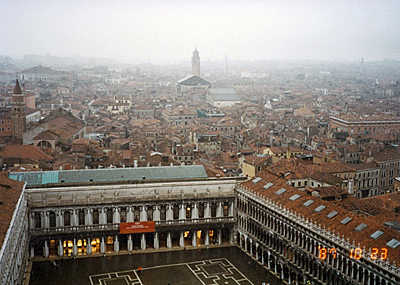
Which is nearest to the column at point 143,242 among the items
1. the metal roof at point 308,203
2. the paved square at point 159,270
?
the paved square at point 159,270

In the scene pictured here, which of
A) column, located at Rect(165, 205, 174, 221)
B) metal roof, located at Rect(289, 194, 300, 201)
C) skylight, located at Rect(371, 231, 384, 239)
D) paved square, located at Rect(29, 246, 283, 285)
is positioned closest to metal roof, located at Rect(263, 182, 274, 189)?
metal roof, located at Rect(289, 194, 300, 201)

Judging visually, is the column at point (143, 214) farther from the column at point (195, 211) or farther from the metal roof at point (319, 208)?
the metal roof at point (319, 208)

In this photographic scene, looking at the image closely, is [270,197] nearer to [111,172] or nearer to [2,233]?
[111,172]

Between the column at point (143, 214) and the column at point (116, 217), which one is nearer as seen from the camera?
the column at point (116, 217)

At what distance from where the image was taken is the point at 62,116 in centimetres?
8962

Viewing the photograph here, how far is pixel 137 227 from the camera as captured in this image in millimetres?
45344

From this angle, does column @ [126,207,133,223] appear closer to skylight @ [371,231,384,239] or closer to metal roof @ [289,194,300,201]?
metal roof @ [289,194,300,201]

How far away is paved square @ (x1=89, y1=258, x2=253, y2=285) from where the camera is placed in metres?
39.9

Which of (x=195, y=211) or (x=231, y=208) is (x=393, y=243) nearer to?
(x=231, y=208)

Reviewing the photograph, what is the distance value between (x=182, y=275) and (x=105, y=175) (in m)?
11.6

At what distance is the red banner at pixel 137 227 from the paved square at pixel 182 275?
155 inches

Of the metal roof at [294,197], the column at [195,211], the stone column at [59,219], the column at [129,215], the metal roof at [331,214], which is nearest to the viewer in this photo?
the metal roof at [331,214]

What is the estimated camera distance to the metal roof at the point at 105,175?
45469 millimetres

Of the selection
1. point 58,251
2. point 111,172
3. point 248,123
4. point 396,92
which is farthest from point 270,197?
point 396,92
